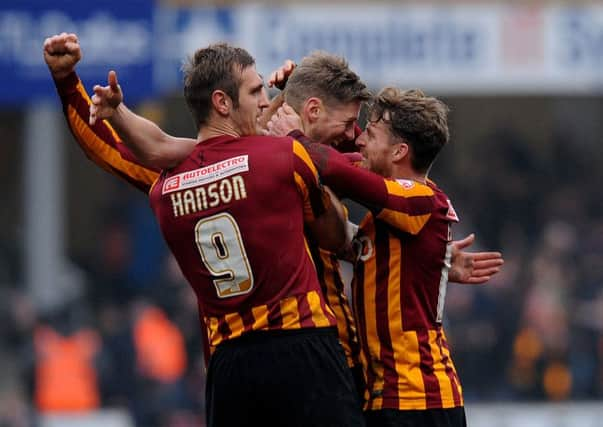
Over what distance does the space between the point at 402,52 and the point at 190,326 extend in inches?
134

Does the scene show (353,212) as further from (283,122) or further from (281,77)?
(283,122)

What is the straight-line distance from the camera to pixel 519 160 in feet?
52.0

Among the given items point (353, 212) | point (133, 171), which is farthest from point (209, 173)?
point (353, 212)

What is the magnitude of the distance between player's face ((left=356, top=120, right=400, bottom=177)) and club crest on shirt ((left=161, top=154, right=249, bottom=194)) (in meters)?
0.62

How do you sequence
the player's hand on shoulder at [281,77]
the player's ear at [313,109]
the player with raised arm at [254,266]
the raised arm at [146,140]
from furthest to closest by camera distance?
the player's hand on shoulder at [281,77] < the player's ear at [313,109] < the raised arm at [146,140] < the player with raised arm at [254,266]

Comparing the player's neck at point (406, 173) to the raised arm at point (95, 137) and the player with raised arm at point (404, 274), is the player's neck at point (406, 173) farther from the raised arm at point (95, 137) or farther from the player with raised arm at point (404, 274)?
the raised arm at point (95, 137)

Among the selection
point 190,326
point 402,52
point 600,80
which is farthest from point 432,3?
point 190,326

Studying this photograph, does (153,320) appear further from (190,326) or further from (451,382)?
(451,382)

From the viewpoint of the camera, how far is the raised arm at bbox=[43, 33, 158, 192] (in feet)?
18.4

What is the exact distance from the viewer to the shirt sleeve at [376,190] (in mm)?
5176

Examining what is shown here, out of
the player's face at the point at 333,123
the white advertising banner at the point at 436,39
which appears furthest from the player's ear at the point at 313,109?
the white advertising banner at the point at 436,39

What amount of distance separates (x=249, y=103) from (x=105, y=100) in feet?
1.73

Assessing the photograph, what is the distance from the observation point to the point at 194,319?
12641mm

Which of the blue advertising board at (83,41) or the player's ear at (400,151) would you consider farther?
the blue advertising board at (83,41)
